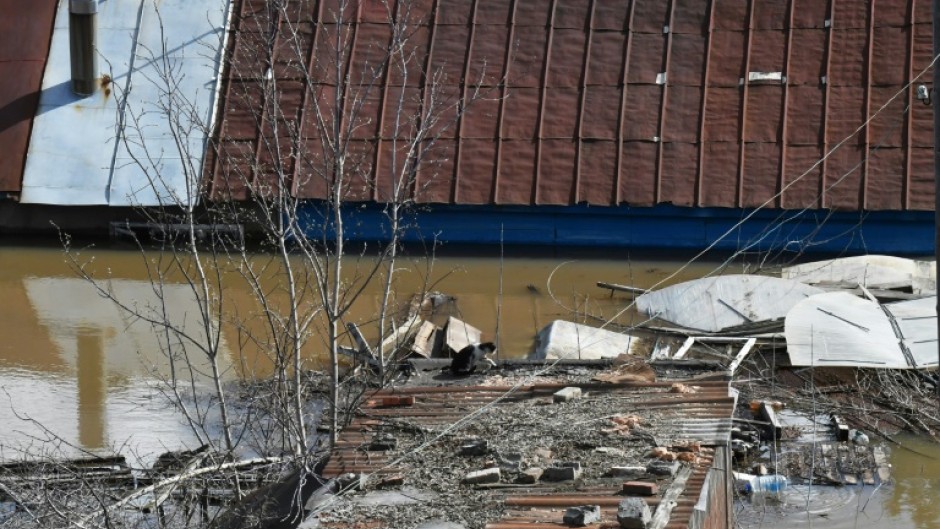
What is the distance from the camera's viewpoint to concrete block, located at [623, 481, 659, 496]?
6.58 metres

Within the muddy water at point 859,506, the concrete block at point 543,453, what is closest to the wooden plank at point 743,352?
the muddy water at point 859,506

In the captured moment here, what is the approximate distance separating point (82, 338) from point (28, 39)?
711cm

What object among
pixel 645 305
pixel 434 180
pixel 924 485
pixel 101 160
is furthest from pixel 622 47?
pixel 924 485

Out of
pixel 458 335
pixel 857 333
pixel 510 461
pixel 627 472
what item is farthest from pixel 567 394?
pixel 458 335

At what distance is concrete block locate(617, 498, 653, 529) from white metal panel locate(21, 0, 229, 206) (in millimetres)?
14218

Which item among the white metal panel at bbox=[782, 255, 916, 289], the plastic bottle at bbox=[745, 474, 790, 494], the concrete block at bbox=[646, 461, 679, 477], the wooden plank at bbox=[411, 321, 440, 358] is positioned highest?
the white metal panel at bbox=[782, 255, 916, 289]

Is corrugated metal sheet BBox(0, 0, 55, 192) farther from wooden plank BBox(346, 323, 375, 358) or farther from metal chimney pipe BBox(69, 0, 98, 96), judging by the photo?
wooden plank BBox(346, 323, 375, 358)

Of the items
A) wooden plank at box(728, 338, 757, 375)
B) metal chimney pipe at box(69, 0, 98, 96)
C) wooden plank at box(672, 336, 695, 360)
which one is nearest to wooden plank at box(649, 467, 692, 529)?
wooden plank at box(728, 338, 757, 375)

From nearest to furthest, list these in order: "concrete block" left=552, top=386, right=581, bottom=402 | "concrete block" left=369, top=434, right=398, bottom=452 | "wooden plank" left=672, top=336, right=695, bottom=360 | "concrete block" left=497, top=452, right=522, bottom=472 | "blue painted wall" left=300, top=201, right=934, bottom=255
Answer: "concrete block" left=497, top=452, right=522, bottom=472 < "concrete block" left=369, top=434, right=398, bottom=452 < "concrete block" left=552, top=386, right=581, bottom=402 < "wooden plank" left=672, top=336, right=695, bottom=360 < "blue painted wall" left=300, top=201, right=934, bottom=255

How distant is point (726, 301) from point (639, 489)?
847cm

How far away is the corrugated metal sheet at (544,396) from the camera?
648 centimetres

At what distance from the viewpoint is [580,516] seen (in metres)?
6.13

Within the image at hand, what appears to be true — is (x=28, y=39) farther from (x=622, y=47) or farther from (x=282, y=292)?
(x=622, y=47)

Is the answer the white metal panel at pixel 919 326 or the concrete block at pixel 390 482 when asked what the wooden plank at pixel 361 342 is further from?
the white metal panel at pixel 919 326
